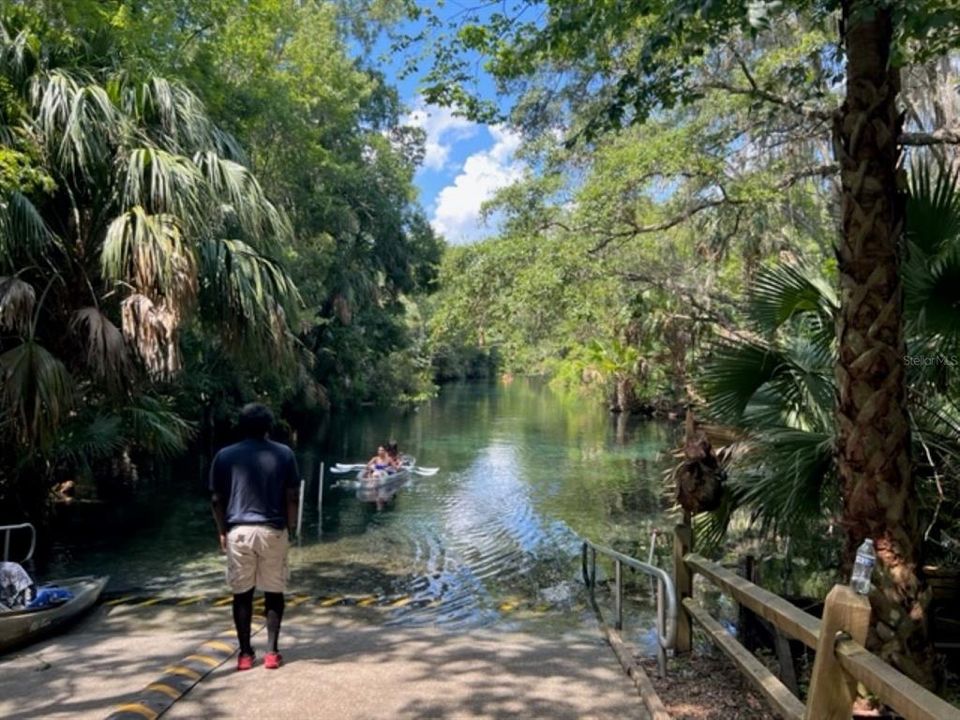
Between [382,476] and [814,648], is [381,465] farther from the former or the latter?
[814,648]

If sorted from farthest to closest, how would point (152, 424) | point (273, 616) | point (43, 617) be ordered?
point (152, 424)
point (43, 617)
point (273, 616)

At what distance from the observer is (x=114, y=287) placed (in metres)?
9.59

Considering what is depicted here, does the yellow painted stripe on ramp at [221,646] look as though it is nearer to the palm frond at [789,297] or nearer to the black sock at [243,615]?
the black sock at [243,615]

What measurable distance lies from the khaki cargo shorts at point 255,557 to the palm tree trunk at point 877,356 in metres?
3.31

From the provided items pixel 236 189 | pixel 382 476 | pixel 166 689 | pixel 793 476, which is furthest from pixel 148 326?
pixel 382 476

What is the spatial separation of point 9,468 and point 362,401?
2953 centimetres

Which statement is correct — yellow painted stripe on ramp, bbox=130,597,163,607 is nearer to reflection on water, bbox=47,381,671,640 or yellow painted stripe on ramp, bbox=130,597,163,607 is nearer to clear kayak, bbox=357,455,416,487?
reflection on water, bbox=47,381,671,640

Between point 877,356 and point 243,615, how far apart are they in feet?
12.8

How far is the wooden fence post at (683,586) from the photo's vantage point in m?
5.55

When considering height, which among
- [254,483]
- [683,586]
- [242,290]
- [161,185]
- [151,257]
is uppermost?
[161,185]

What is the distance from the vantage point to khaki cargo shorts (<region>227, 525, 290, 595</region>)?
4.81m

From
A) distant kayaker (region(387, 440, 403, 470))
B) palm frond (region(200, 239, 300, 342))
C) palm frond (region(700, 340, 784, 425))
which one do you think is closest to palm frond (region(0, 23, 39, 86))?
palm frond (region(200, 239, 300, 342))

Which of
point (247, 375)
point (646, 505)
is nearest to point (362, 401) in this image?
point (247, 375)

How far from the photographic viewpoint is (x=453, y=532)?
15.4 meters
